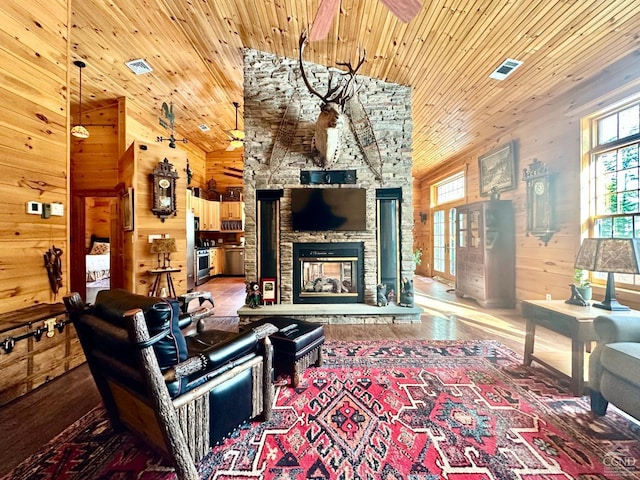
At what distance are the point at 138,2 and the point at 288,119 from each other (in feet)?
6.89

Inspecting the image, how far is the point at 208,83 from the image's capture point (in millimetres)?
4531

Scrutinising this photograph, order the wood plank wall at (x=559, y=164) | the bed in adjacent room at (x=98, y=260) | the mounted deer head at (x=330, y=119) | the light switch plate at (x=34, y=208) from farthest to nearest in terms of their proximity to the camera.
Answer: the bed in adjacent room at (x=98, y=260) → the mounted deer head at (x=330, y=119) → the wood plank wall at (x=559, y=164) → the light switch plate at (x=34, y=208)

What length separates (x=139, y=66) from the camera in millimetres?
3934

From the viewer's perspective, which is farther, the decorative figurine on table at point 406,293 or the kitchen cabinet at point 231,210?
the kitchen cabinet at point 231,210

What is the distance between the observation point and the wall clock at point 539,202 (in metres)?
3.65

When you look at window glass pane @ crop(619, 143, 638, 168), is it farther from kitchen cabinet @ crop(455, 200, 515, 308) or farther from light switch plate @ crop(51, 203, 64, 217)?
light switch plate @ crop(51, 203, 64, 217)

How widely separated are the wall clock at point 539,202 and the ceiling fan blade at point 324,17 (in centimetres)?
372

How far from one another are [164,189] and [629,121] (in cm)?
632

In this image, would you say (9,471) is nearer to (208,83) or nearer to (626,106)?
(208,83)

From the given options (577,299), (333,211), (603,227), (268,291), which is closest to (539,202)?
(603,227)

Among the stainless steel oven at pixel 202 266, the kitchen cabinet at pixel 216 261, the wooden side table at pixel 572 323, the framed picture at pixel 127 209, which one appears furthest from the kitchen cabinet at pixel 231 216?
the wooden side table at pixel 572 323

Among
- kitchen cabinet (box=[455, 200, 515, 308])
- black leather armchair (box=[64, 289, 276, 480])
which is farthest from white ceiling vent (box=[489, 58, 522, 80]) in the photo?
black leather armchair (box=[64, 289, 276, 480])

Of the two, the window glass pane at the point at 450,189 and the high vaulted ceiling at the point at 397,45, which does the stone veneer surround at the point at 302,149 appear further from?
the window glass pane at the point at 450,189

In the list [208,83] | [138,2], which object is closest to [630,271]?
[138,2]
